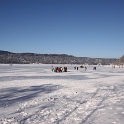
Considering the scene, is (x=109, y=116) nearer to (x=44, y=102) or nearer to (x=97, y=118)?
(x=97, y=118)

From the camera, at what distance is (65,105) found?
8.68m

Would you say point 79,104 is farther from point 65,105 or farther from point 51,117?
point 51,117

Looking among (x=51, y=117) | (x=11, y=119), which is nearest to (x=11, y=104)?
(x=11, y=119)

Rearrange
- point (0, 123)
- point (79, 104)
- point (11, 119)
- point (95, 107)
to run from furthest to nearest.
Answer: point (79, 104), point (95, 107), point (11, 119), point (0, 123)

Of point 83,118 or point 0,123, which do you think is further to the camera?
point 83,118

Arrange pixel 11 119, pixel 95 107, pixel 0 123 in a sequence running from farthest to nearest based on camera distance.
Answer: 1. pixel 95 107
2. pixel 11 119
3. pixel 0 123

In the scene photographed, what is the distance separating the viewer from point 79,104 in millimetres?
8883

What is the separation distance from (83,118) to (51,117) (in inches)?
47.4

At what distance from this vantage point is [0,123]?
6.16 meters

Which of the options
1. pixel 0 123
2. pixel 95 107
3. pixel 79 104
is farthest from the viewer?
pixel 79 104

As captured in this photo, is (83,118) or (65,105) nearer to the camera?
(83,118)

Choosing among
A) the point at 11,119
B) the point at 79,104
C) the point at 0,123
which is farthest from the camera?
the point at 79,104

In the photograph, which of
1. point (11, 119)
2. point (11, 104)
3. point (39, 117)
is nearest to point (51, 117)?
point (39, 117)

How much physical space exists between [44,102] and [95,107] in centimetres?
261
